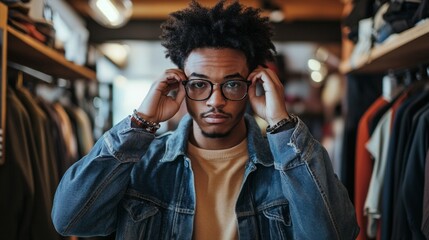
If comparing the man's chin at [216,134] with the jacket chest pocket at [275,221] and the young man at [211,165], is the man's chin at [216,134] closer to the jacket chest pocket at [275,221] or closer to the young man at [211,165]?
the young man at [211,165]

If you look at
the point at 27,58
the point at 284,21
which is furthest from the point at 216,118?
the point at 284,21

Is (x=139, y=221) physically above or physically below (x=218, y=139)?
below

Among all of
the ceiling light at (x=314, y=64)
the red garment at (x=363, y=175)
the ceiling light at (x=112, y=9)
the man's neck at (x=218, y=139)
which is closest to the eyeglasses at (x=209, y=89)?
the man's neck at (x=218, y=139)

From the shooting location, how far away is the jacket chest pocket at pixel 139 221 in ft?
3.92

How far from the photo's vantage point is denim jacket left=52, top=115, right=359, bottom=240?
112 cm

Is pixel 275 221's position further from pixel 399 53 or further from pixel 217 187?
pixel 399 53

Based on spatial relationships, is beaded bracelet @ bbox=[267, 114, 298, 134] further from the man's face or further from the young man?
the man's face

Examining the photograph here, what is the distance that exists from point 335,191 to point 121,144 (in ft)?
1.78

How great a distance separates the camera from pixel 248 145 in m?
1.28

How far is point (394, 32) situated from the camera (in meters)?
1.56

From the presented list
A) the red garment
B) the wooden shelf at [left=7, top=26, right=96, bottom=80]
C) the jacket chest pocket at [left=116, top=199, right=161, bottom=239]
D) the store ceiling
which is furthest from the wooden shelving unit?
the red garment

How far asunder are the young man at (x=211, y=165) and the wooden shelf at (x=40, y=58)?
58 cm

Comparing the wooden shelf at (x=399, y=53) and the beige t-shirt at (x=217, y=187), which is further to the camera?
the wooden shelf at (x=399, y=53)

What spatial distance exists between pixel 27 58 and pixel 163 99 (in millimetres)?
938
